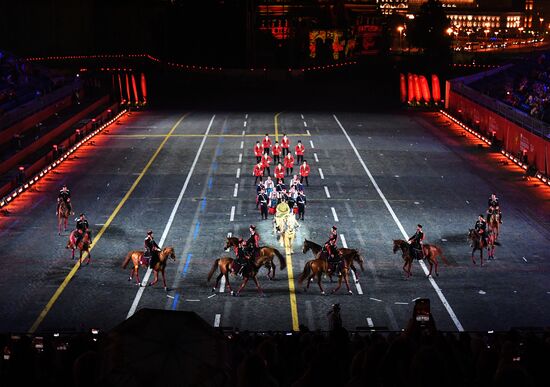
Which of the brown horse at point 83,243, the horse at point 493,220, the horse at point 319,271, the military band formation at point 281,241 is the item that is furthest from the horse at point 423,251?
the brown horse at point 83,243

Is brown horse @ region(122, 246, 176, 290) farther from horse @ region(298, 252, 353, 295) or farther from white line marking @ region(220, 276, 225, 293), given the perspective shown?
horse @ region(298, 252, 353, 295)

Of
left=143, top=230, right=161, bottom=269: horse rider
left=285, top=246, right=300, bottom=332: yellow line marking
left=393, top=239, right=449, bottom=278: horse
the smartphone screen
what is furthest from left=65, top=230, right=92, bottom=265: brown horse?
the smartphone screen

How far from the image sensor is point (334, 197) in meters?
49.7

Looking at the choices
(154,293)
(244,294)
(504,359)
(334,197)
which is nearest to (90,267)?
(154,293)

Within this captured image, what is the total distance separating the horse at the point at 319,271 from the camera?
108 feet

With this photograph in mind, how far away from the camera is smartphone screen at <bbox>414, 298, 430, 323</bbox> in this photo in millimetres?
22567

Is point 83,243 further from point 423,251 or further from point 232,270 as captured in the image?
point 423,251

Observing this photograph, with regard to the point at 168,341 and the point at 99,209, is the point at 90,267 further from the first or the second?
the point at 168,341

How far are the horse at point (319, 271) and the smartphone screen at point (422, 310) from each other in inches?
407

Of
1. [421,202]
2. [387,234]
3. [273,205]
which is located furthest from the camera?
[421,202]

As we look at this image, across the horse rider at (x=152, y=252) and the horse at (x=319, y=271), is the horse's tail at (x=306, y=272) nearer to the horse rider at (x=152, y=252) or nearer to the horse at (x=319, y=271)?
the horse at (x=319, y=271)

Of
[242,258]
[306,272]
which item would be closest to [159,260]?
[242,258]

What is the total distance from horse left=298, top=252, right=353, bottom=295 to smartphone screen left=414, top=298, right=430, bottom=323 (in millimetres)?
10345

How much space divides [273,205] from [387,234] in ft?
18.8
